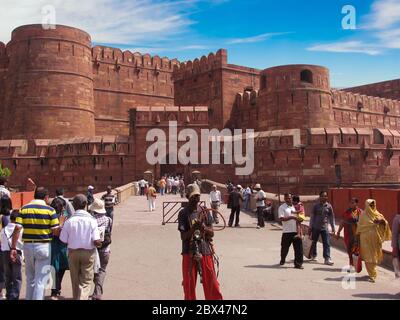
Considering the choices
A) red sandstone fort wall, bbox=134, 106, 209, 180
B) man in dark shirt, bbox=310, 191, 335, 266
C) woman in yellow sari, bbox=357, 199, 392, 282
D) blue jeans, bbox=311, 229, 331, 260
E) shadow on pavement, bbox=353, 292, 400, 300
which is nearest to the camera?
shadow on pavement, bbox=353, 292, 400, 300

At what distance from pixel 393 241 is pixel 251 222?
265 inches

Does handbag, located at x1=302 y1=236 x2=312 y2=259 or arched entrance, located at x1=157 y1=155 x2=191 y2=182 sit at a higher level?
arched entrance, located at x1=157 y1=155 x2=191 y2=182

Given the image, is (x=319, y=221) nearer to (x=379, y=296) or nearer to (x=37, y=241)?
(x=379, y=296)

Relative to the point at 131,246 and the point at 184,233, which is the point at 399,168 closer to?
the point at 131,246

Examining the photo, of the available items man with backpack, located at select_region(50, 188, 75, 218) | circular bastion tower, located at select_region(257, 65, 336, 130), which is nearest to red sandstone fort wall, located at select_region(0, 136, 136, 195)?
circular bastion tower, located at select_region(257, 65, 336, 130)

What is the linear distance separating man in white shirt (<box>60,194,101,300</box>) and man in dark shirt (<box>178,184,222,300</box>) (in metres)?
0.87

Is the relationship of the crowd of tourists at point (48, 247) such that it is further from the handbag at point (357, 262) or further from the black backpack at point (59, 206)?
the handbag at point (357, 262)

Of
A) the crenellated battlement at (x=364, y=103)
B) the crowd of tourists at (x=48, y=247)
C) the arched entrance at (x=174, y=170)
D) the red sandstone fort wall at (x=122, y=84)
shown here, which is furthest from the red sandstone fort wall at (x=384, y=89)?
the crowd of tourists at (x=48, y=247)

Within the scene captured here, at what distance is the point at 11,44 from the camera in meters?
27.8

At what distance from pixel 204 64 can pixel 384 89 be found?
20.9 m

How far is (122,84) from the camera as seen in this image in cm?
Result: 3288

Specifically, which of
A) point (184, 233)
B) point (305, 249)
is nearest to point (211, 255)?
point (184, 233)

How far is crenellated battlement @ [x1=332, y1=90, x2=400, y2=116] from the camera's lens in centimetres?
3096

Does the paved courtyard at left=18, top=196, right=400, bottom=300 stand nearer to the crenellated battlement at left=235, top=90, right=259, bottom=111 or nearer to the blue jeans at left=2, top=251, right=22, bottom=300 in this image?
the blue jeans at left=2, top=251, right=22, bottom=300
